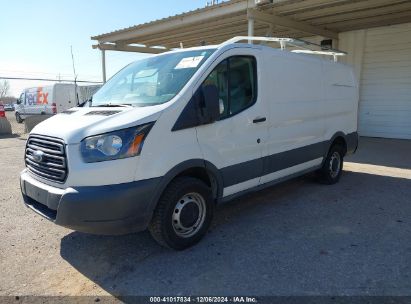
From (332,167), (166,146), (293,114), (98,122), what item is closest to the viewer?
(98,122)

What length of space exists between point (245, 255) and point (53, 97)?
63.6 ft

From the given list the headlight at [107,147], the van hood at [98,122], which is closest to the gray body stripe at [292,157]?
the van hood at [98,122]

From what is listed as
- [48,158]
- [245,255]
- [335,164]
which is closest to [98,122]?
[48,158]

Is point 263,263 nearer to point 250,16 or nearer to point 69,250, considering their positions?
point 69,250

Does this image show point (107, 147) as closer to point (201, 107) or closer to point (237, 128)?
point (201, 107)

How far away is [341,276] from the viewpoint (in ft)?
10.2

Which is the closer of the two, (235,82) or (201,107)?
(201,107)

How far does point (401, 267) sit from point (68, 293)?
3021 mm

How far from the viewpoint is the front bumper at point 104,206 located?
9.80ft

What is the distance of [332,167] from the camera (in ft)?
20.5

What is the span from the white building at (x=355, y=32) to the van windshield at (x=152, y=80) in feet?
18.0

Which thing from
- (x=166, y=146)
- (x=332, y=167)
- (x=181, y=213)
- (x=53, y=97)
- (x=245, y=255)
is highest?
(x=53, y=97)

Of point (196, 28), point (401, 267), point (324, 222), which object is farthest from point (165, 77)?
point (196, 28)

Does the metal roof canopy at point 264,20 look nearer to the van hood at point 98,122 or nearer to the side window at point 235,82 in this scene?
the side window at point 235,82
